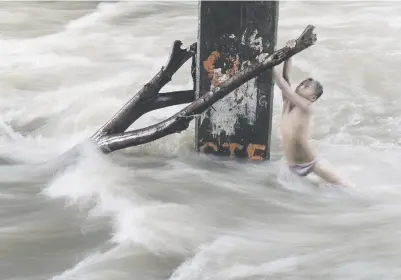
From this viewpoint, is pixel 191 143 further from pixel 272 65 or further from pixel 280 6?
pixel 280 6

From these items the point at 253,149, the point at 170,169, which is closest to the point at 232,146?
the point at 253,149

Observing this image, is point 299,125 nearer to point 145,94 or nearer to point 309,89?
point 309,89

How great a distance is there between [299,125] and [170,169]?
0.98ft

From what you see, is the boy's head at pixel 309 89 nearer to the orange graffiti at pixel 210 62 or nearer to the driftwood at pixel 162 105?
the driftwood at pixel 162 105

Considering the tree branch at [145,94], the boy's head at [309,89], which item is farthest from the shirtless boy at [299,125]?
the tree branch at [145,94]

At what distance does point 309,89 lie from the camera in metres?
1.22

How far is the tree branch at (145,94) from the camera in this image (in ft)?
4.16

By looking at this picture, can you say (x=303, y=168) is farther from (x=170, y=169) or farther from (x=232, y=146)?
(x=170, y=169)

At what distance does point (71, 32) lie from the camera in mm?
1311

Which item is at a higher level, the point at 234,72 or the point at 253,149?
the point at 234,72

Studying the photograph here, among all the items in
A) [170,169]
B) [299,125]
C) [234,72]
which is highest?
[234,72]

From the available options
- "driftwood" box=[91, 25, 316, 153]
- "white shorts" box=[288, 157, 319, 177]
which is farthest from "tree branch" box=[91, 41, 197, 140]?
"white shorts" box=[288, 157, 319, 177]

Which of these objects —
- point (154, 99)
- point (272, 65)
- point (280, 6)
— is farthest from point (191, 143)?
point (280, 6)

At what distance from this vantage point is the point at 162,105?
1273 millimetres
